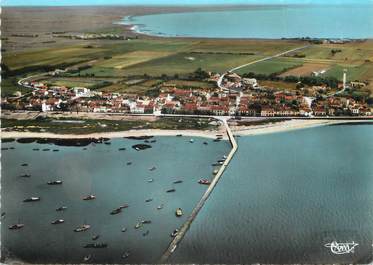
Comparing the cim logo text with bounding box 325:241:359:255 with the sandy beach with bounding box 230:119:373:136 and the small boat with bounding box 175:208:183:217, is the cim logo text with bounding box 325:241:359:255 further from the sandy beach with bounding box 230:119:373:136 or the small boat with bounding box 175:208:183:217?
the sandy beach with bounding box 230:119:373:136

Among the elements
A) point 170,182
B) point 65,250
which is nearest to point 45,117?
point 170,182

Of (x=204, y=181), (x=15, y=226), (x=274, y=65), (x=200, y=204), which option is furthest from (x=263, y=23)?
(x=15, y=226)

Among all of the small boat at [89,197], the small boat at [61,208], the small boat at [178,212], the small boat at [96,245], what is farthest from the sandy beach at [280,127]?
the small boat at [96,245]

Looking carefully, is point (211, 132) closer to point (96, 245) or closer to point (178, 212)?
point (178, 212)

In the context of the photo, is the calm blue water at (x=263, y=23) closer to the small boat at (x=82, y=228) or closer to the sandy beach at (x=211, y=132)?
the sandy beach at (x=211, y=132)

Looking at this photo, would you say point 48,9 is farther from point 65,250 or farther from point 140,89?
point 65,250
